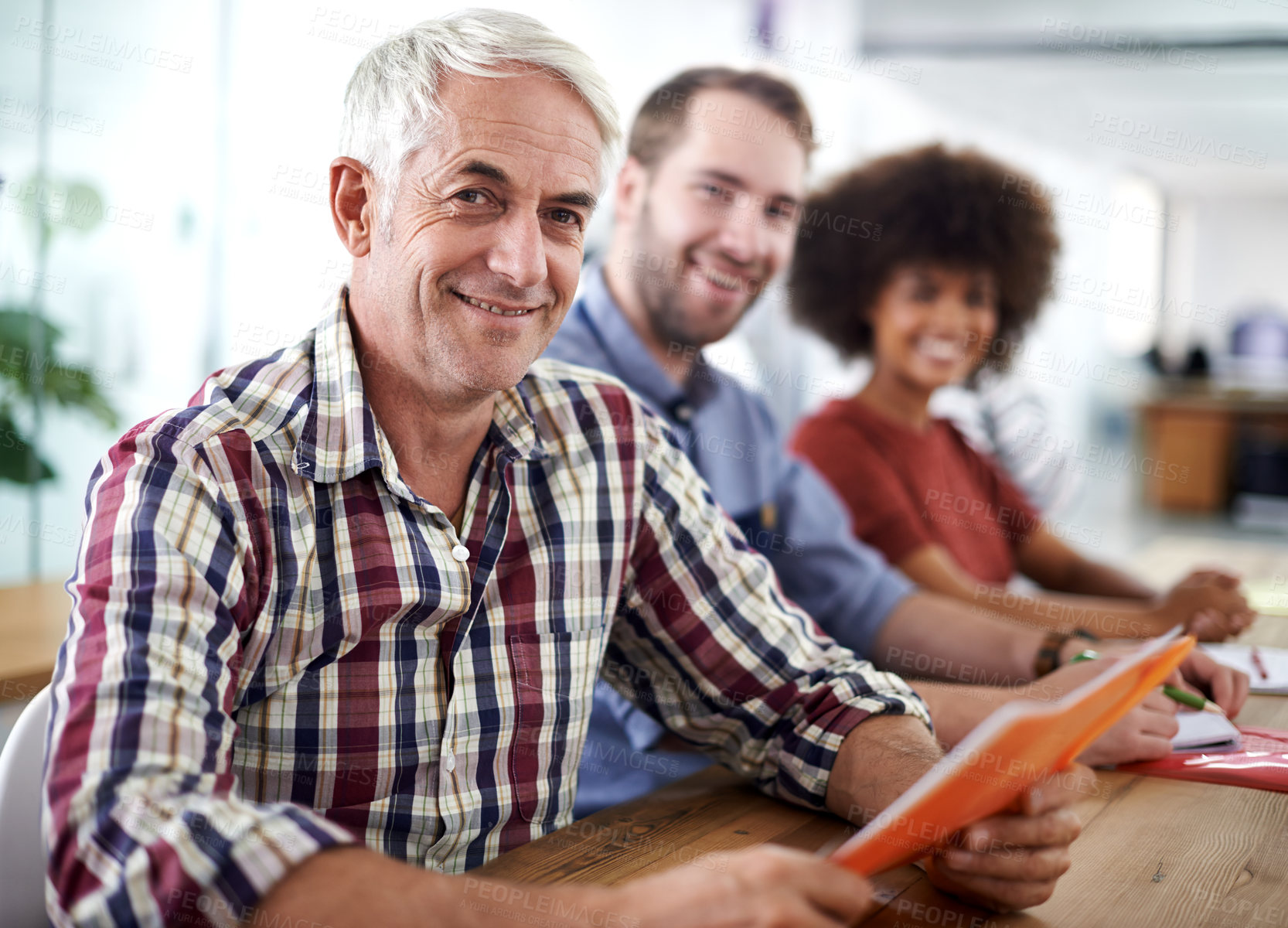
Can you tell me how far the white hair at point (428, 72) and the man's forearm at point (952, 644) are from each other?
930 millimetres

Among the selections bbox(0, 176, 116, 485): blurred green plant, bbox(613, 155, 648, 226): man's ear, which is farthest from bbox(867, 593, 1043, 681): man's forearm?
bbox(0, 176, 116, 485): blurred green plant

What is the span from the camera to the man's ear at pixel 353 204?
1.00 meters

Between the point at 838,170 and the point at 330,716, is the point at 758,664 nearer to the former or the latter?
the point at 330,716

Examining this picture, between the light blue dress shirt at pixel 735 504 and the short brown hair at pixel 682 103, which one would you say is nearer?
the light blue dress shirt at pixel 735 504

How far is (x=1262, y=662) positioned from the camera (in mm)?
1512

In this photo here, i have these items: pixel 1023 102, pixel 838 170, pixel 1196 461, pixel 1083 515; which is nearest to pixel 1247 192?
pixel 1196 461

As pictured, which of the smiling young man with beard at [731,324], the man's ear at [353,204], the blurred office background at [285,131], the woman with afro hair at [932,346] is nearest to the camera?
the man's ear at [353,204]

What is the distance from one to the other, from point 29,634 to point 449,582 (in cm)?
113

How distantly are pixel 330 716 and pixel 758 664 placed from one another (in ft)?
1.39

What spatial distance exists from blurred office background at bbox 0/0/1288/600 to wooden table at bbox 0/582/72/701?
0.26 m

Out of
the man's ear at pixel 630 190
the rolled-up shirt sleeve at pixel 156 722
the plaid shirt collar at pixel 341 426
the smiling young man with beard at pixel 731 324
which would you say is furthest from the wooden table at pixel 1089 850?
the man's ear at pixel 630 190

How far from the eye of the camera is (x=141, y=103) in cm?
238

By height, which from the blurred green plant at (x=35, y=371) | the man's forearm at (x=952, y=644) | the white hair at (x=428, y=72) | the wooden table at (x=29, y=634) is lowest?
the wooden table at (x=29, y=634)

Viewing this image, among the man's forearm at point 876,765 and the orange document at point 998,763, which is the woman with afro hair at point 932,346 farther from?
the orange document at point 998,763
